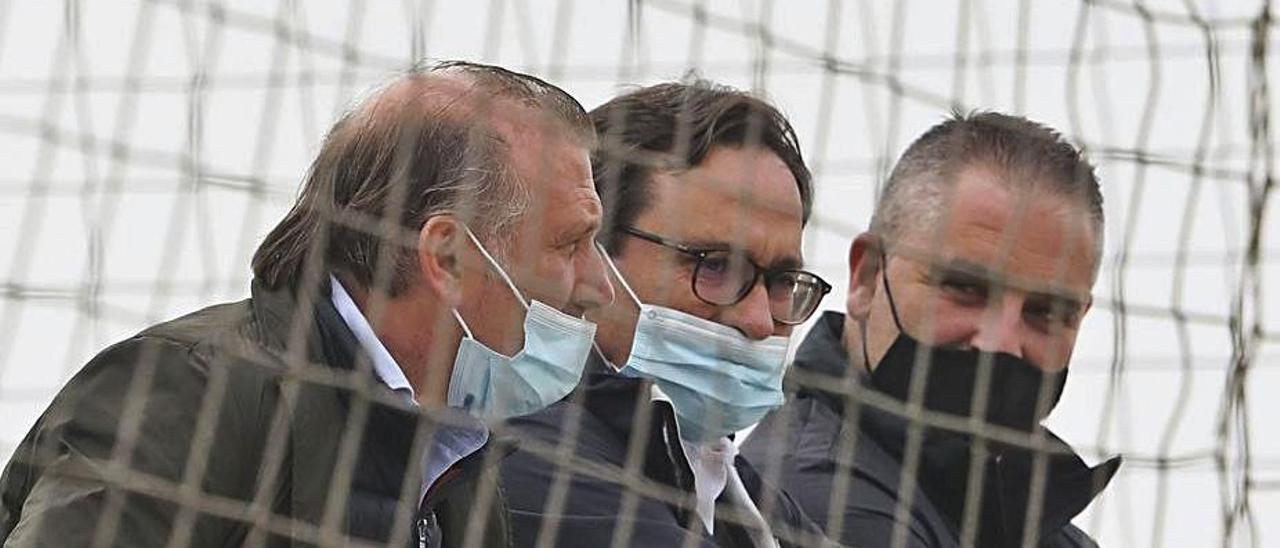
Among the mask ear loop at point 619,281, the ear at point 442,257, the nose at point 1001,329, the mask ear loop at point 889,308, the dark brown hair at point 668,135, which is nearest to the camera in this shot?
the ear at point 442,257

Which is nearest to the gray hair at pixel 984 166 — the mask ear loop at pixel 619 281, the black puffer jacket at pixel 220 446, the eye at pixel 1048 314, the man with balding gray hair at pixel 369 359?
the eye at pixel 1048 314

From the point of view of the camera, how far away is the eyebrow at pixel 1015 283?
4.42 m

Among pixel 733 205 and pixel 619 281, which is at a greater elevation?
pixel 733 205

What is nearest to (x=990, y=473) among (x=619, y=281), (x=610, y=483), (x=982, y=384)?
(x=982, y=384)

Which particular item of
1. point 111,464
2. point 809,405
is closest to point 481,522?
point 111,464

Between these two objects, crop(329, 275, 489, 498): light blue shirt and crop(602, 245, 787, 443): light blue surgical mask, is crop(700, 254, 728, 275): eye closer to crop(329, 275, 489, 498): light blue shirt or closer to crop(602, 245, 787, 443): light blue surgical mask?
crop(602, 245, 787, 443): light blue surgical mask

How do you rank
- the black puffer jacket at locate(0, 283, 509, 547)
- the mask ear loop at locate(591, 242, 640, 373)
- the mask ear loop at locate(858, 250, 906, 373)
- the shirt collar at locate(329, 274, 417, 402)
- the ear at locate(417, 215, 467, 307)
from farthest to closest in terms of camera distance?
1. the mask ear loop at locate(858, 250, 906, 373)
2. the mask ear loop at locate(591, 242, 640, 373)
3. the ear at locate(417, 215, 467, 307)
4. the shirt collar at locate(329, 274, 417, 402)
5. the black puffer jacket at locate(0, 283, 509, 547)

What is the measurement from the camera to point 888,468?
4.30 metres

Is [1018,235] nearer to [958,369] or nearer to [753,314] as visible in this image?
[958,369]

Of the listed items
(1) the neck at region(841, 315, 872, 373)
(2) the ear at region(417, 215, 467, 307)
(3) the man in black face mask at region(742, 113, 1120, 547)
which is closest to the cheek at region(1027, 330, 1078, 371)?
(3) the man in black face mask at region(742, 113, 1120, 547)

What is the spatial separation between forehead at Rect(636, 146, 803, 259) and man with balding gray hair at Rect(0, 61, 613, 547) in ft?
0.98

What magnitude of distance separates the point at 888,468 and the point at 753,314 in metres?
0.30

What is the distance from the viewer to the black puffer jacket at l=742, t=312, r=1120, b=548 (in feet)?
14.0

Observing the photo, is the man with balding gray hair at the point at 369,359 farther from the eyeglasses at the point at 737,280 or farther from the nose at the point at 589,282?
the eyeglasses at the point at 737,280
